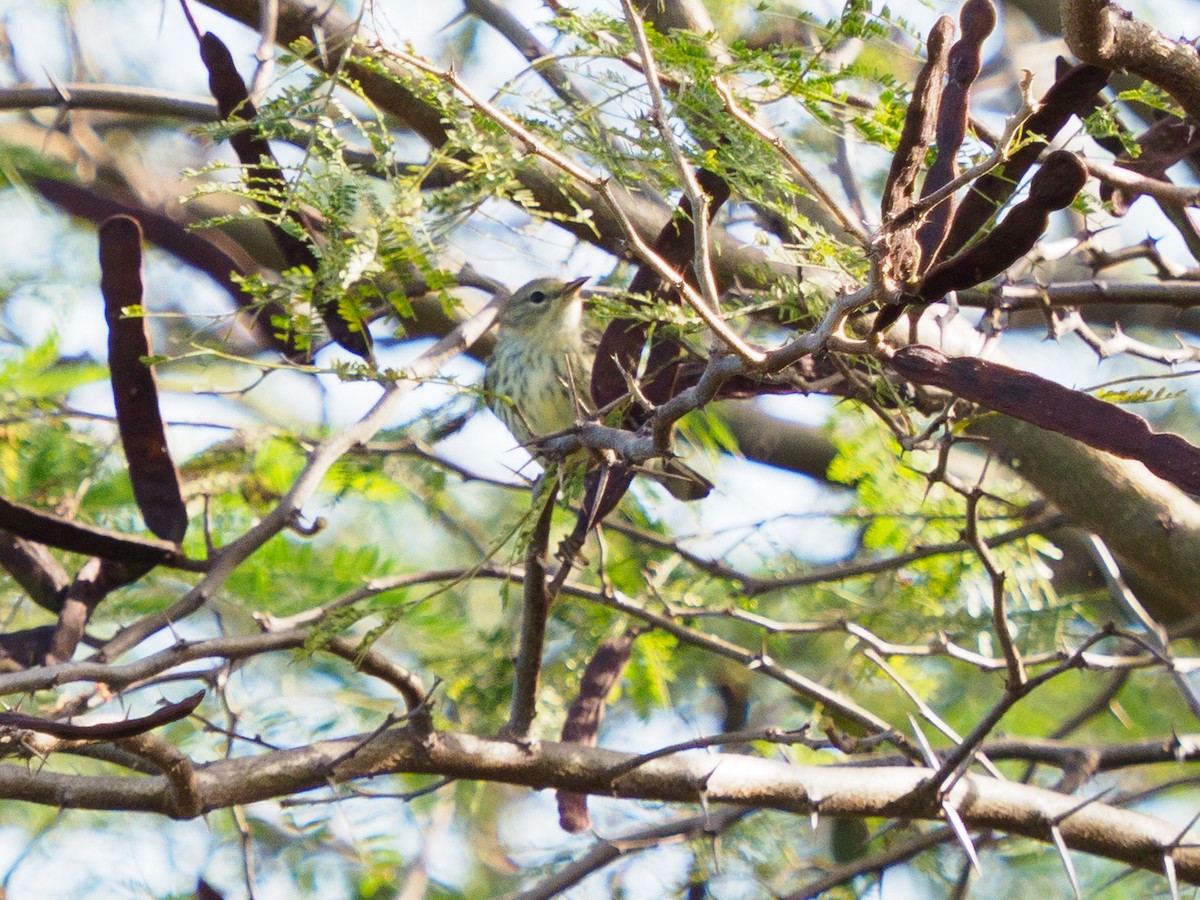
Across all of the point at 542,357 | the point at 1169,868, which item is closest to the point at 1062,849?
A: the point at 1169,868

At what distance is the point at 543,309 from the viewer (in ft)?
15.3

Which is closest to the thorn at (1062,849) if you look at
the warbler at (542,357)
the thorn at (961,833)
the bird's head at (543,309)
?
the thorn at (961,833)

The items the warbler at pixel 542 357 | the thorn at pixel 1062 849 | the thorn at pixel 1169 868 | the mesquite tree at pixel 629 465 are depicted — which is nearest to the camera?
the mesquite tree at pixel 629 465

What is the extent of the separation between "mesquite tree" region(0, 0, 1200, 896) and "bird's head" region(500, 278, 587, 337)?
→ 11.6 inches

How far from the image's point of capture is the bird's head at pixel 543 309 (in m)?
4.62

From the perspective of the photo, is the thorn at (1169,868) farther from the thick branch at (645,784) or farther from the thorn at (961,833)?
the thorn at (961,833)

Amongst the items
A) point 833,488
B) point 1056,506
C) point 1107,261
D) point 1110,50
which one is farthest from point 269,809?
point 1110,50

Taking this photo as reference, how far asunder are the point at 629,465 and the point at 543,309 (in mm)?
2699

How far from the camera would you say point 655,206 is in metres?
3.75

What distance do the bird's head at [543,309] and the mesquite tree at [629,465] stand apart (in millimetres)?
296

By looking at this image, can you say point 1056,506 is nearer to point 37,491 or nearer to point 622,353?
point 622,353

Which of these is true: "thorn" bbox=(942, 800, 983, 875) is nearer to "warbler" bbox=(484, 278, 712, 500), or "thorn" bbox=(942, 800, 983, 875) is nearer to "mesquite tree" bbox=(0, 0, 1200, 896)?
"mesquite tree" bbox=(0, 0, 1200, 896)

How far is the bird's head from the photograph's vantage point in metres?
4.62

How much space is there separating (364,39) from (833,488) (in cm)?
358
